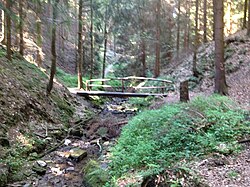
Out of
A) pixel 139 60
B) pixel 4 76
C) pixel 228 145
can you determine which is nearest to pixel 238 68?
pixel 228 145

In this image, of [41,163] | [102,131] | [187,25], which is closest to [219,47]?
[102,131]

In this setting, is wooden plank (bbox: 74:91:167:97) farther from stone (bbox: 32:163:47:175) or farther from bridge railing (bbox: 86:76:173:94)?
stone (bbox: 32:163:47:175)

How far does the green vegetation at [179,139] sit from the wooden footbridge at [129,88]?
8.02 meters

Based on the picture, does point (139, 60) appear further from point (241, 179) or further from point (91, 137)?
point (241, 179)

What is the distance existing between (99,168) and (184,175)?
320 centimetres

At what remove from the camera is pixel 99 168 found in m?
7.58

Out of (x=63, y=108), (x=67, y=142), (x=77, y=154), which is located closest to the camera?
(x=77, y=154)

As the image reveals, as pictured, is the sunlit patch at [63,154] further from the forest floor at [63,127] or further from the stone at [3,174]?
the stone at [3,174]

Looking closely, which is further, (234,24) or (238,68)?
(234,24)

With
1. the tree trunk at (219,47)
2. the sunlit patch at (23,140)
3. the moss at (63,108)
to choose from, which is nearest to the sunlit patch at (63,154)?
the sunlit patch at (23,140)

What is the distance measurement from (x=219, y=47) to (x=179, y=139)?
6.31 m

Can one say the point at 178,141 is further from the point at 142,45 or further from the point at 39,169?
the point at 142,45

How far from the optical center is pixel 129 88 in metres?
23.6

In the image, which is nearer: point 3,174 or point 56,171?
point 3,174
